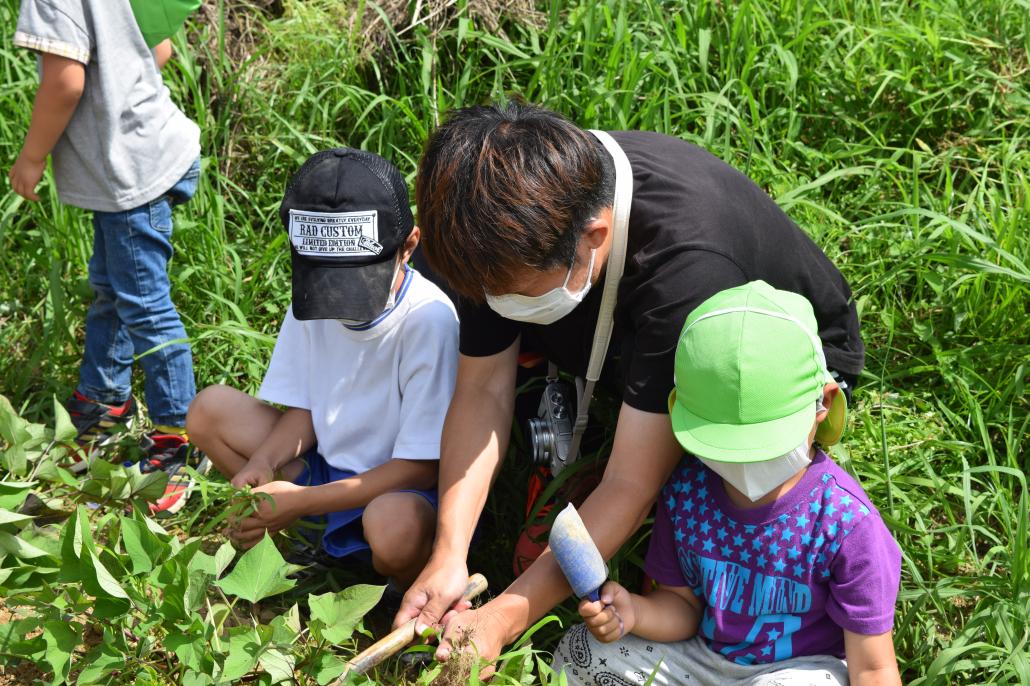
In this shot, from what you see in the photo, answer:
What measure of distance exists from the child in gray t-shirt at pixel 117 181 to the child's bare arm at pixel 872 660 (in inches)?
66.5

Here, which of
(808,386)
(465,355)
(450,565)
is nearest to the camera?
(808,386)

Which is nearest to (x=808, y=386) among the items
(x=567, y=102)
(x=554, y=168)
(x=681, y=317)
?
(x=681, y=317)

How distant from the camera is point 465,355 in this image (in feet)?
7.13

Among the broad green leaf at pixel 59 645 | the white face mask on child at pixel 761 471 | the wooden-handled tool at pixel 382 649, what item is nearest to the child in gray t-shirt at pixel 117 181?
the broad green leaf at pixel 59 645

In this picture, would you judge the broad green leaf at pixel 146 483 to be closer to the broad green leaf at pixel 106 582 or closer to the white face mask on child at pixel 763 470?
the broad green leaf at pixel 106 582

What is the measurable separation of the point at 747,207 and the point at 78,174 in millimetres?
1682

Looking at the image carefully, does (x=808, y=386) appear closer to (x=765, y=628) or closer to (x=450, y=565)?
(x=765, y=628)

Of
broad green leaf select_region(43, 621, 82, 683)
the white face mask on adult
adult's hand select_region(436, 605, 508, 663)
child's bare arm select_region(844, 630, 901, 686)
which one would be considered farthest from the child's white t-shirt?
child's bare arm select_region(844, 630, 901, 686)

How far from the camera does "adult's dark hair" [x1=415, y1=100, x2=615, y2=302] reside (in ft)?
5.64

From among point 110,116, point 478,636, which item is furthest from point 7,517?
point 110,116

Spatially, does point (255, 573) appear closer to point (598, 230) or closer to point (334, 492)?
point (334, 492)

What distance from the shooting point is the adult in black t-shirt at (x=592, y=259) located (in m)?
1.74

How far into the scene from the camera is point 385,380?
7.47ft

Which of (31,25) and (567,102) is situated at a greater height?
(31,25)
